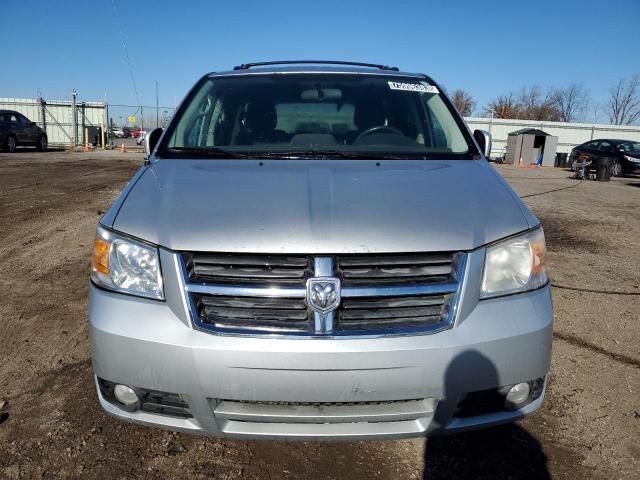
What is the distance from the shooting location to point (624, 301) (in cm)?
434

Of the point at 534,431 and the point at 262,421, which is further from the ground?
the point at 262,421

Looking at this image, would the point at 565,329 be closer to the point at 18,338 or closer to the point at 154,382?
the point at 154,382

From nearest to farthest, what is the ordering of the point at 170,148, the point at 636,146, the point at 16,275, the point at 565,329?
1. the point at 170,148
2. the point at 565,329
3. the point at 16,275
4. the point at 636,146

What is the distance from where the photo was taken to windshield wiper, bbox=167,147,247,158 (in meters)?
2.70

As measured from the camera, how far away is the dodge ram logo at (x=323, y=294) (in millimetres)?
1805

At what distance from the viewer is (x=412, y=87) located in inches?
132

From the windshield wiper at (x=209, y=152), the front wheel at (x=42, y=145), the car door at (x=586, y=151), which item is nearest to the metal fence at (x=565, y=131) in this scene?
the car door at (x=586, y=151)

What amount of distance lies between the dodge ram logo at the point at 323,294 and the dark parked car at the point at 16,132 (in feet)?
74.8

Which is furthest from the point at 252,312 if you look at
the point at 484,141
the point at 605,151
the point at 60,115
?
the point at 60,115

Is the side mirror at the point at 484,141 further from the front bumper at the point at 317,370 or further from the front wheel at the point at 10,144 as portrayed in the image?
the front wheel at the point at 10,144

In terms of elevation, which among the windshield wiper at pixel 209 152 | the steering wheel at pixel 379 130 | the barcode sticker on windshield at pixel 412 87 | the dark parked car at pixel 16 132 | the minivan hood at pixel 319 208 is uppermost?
the barcode sticker on windshield at pixel 412 87

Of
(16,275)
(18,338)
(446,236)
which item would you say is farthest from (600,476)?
(16,275)

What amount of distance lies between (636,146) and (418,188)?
23165 millimetres

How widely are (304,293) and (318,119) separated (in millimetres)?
1675
